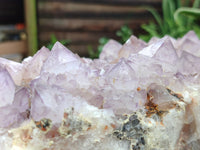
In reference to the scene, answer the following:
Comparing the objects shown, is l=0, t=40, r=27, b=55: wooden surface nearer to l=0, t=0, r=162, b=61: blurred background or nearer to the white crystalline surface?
l=0, t=0, r=162, b=61: blurred background

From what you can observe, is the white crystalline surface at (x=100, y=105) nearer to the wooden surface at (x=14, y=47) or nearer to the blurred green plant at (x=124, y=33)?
the blurred green plant at (x=124, y=33)

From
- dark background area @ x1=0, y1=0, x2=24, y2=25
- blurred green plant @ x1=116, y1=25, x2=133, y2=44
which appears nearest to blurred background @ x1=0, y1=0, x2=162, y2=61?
blurred green plant @ x1=116, y1=25, x2=133, y2=44

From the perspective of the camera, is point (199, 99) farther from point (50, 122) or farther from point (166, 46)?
point (50, 122)

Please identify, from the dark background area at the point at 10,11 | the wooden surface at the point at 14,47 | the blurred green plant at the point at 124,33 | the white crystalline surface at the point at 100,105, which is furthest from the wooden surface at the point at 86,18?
the white crystalline surface at the point at 100,105

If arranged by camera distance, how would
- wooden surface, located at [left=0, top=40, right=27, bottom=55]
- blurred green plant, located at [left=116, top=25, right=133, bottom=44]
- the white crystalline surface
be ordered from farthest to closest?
wooden surface, located at [left=0, top=40, right=27, bottom=55] → blurred green plant, located at [left=116, top=25, right=133, bottom=44] → the white crystalline surface

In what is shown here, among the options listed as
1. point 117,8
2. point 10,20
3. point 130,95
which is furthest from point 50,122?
point 10,20

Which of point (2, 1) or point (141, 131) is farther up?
point (2, 1)
